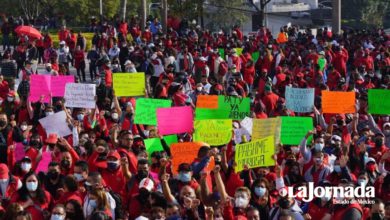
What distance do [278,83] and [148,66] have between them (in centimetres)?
413

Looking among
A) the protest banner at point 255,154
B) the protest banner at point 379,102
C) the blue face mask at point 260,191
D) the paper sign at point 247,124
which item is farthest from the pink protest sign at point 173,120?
the blue face mask at point 260,191

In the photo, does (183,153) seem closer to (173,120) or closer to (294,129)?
(173,120)

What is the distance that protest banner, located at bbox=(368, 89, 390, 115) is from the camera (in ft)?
49.3

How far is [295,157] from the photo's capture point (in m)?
12.0

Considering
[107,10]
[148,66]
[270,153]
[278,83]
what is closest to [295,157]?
[270,153]

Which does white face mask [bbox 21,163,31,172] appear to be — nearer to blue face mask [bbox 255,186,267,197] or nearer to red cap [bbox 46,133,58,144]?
red cap [bbox 46,133,58,144]

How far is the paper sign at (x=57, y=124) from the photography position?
1334 cm

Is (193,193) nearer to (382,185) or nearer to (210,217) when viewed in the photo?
(210,217)

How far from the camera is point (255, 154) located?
1095 centimetres

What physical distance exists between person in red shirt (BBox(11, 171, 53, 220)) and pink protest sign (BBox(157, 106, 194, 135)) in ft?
11.6

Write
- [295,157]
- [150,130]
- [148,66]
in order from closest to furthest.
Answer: [295,157]
[150,130]
[148,66]

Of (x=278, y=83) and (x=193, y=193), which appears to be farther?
(x=278, y=83)

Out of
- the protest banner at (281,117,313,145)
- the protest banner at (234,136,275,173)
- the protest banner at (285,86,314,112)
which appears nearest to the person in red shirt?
the protest banner at (234,136,275,173)

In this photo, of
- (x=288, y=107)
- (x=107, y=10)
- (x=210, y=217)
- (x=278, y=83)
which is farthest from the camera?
(x=107, y=10)
